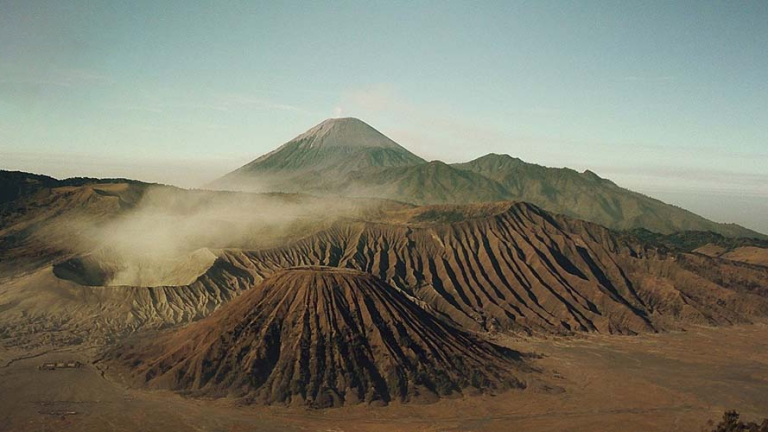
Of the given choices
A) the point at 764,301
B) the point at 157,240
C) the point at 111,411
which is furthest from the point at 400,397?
the point at 764,301

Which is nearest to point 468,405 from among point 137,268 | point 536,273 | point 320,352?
point 320,352

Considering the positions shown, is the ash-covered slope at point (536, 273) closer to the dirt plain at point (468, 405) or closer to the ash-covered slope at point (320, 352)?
the dirt plain at point (468, 405)

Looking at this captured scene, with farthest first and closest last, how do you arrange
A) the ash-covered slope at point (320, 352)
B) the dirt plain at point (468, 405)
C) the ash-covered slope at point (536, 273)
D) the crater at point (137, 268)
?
the ash-covered slope at point (536, 273), the crater at point (137, 268), the ash-covered slope at point (320, 352), the dirt plain at point (468, 405)

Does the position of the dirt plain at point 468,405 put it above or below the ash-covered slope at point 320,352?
below

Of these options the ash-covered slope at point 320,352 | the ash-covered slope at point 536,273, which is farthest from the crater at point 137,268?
the ash-covered slope at point 320,352

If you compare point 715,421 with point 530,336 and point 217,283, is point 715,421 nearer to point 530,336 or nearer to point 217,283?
point 530,336

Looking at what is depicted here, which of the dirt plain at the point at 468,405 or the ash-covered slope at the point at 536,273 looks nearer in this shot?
the dirt plain at the point at 468,405

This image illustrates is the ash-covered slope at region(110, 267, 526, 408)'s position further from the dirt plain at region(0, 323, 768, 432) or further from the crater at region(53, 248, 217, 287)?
the crater at region(53, 248, 217, 287)

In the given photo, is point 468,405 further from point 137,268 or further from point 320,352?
point 137,268
